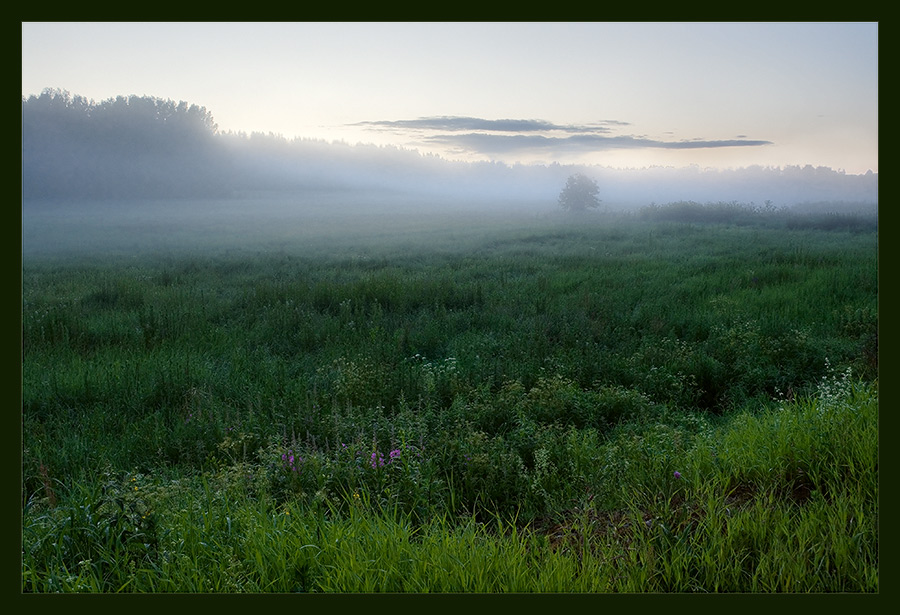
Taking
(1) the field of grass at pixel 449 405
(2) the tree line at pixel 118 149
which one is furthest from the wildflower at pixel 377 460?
(2) the tree line at pixel 118 149

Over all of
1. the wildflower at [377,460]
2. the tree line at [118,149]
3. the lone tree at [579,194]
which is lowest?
the wildflower at [377,460]

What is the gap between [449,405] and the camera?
21.3ft

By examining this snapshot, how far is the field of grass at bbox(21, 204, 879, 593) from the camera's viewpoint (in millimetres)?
3521

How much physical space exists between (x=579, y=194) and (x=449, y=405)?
2.82m

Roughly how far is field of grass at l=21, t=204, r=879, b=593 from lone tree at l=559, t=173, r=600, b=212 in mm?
342

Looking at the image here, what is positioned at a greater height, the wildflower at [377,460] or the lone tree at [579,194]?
the lone tree at [579,194]

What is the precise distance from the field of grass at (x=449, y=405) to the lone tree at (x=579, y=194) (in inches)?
13.5

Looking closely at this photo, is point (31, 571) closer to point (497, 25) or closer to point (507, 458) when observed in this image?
point (507, 458)

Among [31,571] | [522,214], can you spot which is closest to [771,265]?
[522,214]

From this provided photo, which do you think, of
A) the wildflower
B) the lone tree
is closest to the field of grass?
the wildflower

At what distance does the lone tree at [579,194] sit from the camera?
6.79m

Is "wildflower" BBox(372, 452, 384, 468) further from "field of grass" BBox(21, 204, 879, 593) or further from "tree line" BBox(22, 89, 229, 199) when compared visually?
"tree line" BBox(22, 89, 229, 199)

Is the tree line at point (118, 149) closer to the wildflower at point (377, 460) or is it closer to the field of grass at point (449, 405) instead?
the field of grass at point (449, 405)

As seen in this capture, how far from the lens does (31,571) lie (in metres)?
3.50
